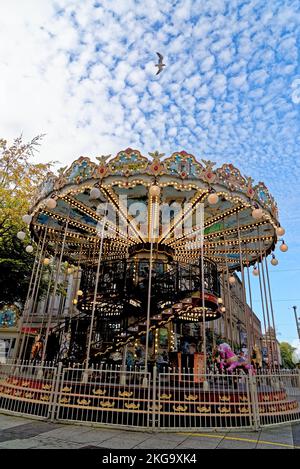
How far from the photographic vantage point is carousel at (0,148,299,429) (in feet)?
21.5

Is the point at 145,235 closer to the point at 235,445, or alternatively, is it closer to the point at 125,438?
the point at 125,438

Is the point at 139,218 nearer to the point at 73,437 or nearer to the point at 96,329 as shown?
the point at 96,329

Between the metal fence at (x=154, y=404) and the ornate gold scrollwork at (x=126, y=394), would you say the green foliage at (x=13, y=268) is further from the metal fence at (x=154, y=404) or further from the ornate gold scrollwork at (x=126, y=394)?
the ornate gold scrollwork at (x=126, y=394)

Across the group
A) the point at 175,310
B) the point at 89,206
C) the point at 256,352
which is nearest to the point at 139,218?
the point at 89,206

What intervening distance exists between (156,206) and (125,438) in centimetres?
796

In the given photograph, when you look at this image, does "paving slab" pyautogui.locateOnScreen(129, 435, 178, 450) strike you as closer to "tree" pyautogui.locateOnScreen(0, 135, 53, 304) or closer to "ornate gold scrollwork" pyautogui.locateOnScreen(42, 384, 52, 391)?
"ornate gold scrollwork" pyautogui.locateOnScreen(42, 384, 52, 391)

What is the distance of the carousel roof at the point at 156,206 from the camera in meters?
9.03

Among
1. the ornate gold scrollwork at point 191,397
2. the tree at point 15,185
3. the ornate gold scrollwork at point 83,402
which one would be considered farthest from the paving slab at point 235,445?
the tree at point 15,185

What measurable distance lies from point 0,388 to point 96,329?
528cm

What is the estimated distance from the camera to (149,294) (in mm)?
8609

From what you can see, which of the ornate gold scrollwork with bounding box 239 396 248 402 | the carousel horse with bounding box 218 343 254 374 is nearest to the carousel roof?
the carousel horse with bounding box 218 343 254 374

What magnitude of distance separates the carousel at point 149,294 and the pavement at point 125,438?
0.43m

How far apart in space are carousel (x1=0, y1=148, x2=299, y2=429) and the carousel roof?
0.15 feet

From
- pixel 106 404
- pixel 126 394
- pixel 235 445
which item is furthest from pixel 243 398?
pixel 106 404
